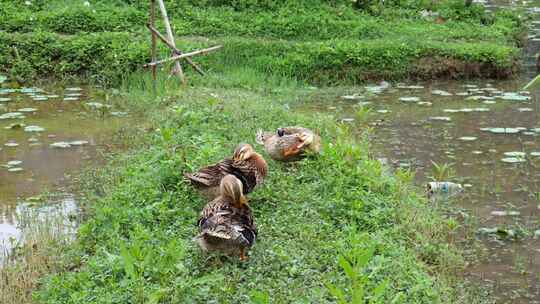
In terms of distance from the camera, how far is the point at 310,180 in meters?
6.47

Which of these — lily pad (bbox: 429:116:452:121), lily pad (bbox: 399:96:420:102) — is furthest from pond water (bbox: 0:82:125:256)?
lily pad (bbox: 429:116:452:121)

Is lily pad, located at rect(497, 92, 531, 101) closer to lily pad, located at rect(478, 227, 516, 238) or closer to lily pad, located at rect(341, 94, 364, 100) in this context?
lily pad, located at rect(341, 94, 364, 100)

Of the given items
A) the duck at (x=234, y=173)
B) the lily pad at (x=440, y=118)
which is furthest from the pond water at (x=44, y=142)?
the lily pad at (x=440, y=118)

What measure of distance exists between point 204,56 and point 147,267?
8.37 metres

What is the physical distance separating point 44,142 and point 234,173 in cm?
412

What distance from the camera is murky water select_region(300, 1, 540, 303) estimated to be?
5.85 metres

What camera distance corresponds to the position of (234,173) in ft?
19.0

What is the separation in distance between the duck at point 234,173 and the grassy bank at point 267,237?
17cm

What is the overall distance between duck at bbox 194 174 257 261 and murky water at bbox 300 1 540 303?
178 centimetres

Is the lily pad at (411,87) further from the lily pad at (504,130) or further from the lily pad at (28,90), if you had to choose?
the lily pad at (28,90)

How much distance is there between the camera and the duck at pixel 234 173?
5.77 metres

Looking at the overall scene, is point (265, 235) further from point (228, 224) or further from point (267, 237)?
point (228, 224)

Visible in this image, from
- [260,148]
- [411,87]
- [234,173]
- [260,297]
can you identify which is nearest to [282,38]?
[411,87]

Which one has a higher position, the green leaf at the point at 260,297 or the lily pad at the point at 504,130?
the green leaf at the point at 260,297
